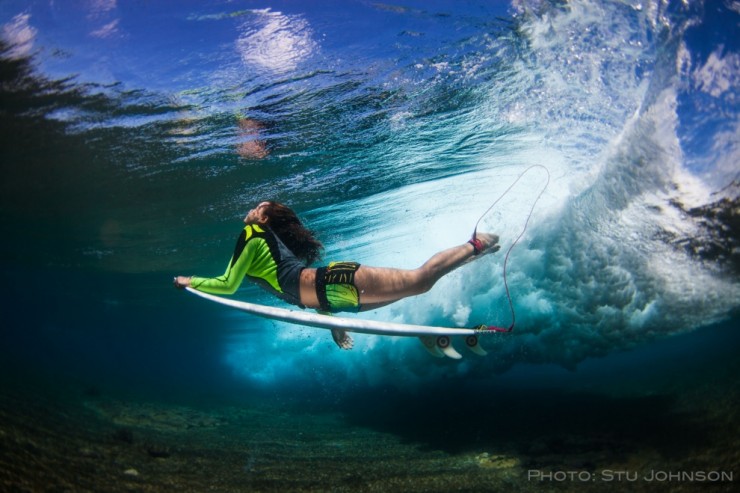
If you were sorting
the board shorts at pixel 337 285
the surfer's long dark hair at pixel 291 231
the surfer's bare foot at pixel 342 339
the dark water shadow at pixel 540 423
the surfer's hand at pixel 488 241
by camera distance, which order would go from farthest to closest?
the dark water shadow at pixel 540 423 < the surfer's bare foot at pixel 342 339 < the surfer's long dark hair at pixel 291 231 < the surfer's hand at pixel 488 241 < the board shorts at pixel 337 285

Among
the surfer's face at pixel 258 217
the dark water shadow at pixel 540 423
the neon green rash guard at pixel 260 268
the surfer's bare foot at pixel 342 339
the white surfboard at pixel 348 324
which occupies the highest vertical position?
the surfer's face at pixel 258 217

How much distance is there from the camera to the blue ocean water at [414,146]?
19.7 ft

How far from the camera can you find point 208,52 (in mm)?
6258

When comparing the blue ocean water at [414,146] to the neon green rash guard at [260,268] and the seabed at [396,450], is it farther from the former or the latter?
the neon green rash guard at [260,268]

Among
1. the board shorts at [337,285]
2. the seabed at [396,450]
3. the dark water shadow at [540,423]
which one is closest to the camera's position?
the board shorts at [337,285]

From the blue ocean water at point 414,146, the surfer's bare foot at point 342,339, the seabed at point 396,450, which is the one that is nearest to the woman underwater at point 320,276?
the surfer's bare foot at point 342,339

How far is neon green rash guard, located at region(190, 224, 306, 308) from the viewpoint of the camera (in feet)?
13.4

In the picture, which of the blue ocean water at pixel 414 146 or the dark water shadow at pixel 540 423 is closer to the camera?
the blue ocean water at pixel 414 146

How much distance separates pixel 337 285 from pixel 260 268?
1013 mm

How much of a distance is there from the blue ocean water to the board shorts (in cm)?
448

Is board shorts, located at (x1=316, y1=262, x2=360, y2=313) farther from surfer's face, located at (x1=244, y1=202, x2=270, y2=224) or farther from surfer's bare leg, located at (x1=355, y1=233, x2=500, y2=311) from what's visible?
surfer's face, located at (x1=244, y1=202, x2=270, y2=224)

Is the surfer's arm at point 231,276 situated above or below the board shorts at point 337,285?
above

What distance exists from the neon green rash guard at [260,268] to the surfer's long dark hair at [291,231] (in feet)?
1.47

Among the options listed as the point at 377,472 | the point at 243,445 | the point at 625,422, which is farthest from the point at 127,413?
the point at 625,422
